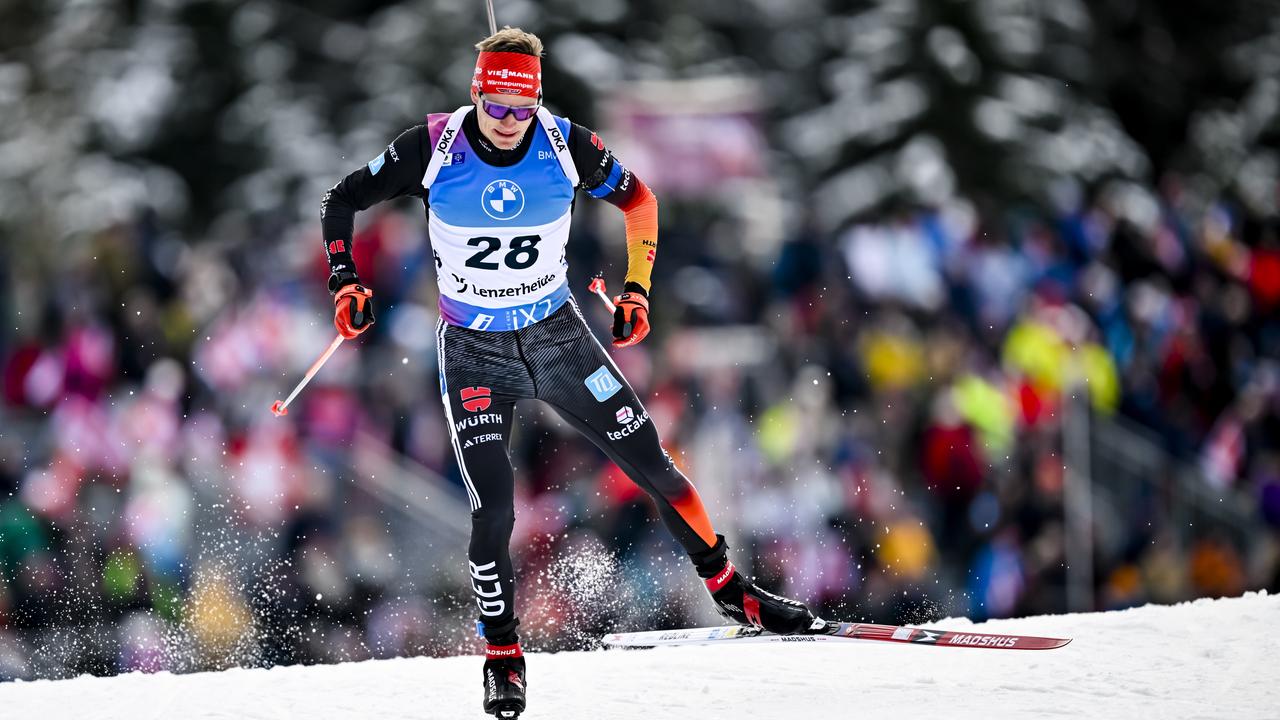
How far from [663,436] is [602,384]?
314 centimetres

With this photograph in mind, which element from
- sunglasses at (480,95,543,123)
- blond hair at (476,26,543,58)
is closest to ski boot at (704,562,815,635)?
sunglasses at (480,95,543,123)

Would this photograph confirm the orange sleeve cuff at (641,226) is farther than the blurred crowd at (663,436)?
No

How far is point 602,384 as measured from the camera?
5.69m

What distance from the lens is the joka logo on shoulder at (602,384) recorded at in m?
5.67

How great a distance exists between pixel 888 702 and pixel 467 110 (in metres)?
2.70

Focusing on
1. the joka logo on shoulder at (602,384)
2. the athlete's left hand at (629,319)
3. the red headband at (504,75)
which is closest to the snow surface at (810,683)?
the joka logo on shoulder at (602,384)

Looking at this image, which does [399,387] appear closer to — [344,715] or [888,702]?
[344,715]

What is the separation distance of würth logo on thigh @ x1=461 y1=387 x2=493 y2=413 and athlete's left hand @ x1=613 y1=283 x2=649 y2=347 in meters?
0.53

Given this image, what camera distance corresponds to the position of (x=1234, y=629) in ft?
21.3

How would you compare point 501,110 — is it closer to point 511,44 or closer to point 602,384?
point 511,44

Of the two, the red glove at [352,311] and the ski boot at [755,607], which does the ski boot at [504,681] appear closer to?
the ski boot at [755,607]

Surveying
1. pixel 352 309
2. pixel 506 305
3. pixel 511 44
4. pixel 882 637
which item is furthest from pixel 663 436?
pixel 511 44

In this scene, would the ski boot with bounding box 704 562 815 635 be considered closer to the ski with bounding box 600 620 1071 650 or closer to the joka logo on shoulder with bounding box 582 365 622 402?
the ski with bounding box 600 620 1071 650

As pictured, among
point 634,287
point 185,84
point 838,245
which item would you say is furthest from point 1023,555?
point 185,84
